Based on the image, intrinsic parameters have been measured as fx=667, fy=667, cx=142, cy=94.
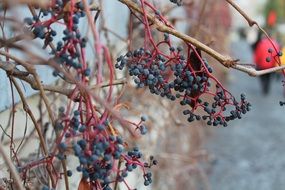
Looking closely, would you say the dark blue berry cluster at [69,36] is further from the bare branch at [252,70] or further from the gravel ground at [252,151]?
the gravel ground at [252,151]

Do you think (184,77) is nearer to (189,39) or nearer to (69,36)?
(189,39)

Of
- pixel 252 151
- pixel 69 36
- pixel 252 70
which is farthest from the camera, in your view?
→ pixel 252 151

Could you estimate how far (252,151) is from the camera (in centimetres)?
636

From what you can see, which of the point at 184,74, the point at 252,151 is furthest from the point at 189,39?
the point at 252,151

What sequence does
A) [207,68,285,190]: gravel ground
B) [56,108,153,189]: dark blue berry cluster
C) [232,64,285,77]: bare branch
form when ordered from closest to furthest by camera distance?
[56,108,153,189]: dark blue berry cluster
[232,64,285,77]: bare branch
[207,68,285,190]: gravel ground

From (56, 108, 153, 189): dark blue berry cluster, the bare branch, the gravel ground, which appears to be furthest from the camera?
the gravel ground

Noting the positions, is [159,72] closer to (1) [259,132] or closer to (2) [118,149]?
(2) [118,149]

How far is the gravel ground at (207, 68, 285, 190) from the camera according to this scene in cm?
531

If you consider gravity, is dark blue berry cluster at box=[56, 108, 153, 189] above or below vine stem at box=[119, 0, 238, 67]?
below

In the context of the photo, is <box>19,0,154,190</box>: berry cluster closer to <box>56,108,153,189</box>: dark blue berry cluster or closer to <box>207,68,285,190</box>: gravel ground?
<box>56,108,153,189</box>: dark blue berry cluster

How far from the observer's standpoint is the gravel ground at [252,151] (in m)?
5.31

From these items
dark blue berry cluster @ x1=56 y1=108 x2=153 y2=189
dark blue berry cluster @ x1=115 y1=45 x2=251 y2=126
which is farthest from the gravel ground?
dark blue berry cluster @ x1=56 y1=108 x2=153 y2=189

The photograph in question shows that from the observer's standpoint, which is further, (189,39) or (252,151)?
(252,151)

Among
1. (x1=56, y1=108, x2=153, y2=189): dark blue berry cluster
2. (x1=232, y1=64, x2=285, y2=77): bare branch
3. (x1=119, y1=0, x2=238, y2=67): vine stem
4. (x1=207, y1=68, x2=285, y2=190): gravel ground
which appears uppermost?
(x1=207, y1=68, x2=285, y2=190): gravel ground
